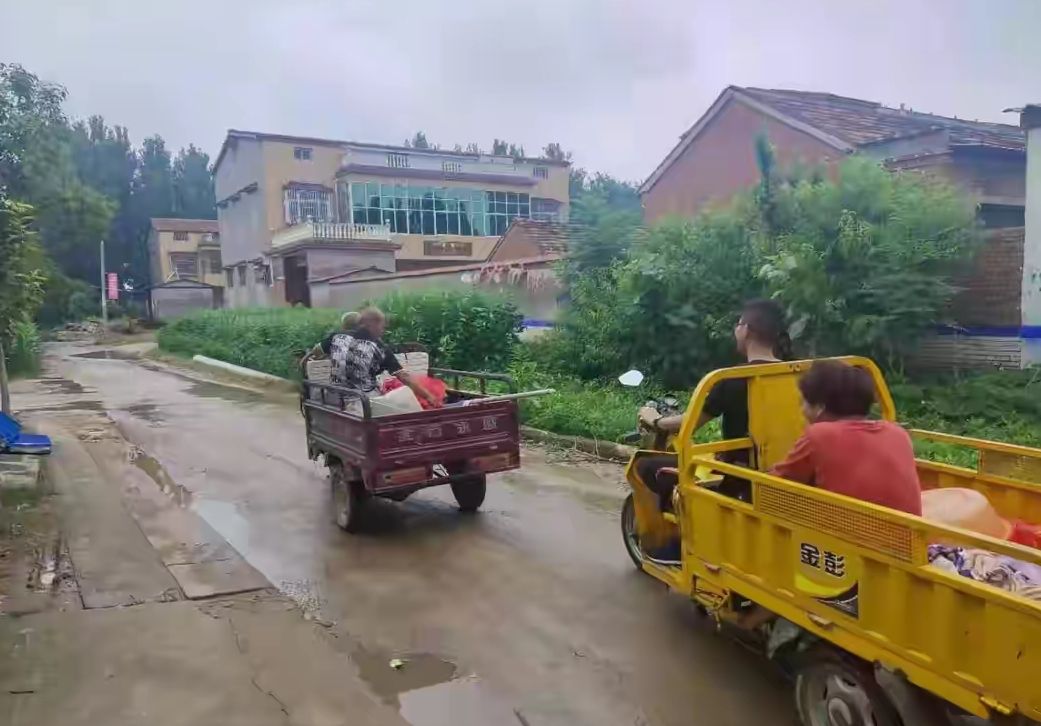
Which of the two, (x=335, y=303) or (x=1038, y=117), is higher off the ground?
(x=1038, y=117)

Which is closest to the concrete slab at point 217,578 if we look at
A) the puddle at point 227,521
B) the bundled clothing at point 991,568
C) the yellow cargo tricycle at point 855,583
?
the puddle at point 227,521

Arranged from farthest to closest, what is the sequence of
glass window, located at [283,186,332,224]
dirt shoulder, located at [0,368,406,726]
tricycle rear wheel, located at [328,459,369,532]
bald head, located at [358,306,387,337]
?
glass window, located at [283,186,332,224] → bald head, located at [358,306,387,337] → tricycle rear wheel, located at [328,459,369,532] → dirt shoulder, located at [0,368,406,726]

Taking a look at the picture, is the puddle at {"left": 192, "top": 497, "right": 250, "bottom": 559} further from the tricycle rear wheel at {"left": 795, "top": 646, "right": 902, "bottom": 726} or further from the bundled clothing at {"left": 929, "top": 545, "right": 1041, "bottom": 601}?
the bundled clothing at {"left": 929, "top": 545, "right": 1041, "bottom": 601}

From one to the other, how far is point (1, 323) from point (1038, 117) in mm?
11316

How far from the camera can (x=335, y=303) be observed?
2688cm

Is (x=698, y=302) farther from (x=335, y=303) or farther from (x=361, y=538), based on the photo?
(x=335, y=303)

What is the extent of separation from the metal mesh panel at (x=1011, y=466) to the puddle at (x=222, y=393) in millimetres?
13452

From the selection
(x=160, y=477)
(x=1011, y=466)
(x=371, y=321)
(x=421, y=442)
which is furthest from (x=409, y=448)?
(x=160, y=477)

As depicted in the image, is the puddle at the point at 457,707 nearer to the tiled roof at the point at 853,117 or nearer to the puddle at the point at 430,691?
the puddle at the point at 430,691

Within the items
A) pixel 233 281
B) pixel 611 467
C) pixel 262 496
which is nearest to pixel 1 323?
pixel 262 496

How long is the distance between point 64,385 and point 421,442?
16319mm

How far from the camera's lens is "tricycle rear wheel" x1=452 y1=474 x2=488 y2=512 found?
704 centimetres

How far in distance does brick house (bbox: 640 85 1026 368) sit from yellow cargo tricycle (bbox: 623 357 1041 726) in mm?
6448

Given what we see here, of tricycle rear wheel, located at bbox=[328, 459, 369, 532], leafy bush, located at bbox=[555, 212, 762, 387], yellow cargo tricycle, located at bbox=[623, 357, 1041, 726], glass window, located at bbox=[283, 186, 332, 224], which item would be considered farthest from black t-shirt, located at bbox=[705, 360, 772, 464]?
glass window, located at bbox=[283, 186, 332, 224]
